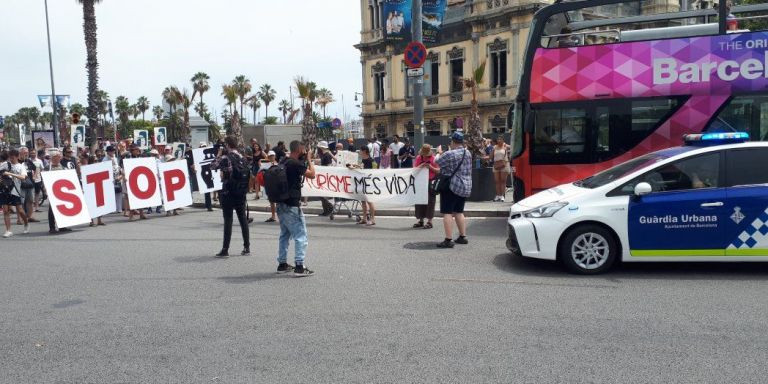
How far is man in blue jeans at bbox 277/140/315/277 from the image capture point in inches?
303

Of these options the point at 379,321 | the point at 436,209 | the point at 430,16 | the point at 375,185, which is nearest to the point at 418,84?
the point at 430,16

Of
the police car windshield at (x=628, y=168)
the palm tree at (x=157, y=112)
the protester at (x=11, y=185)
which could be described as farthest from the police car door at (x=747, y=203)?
the palm tree at (x=157, y=112)

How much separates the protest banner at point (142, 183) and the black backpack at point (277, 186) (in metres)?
7.88

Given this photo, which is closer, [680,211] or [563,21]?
[680,211]

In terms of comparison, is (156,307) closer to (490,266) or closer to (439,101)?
(490,266)

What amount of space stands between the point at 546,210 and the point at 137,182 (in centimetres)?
1034

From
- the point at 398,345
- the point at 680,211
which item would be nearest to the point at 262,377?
the point at 398,345

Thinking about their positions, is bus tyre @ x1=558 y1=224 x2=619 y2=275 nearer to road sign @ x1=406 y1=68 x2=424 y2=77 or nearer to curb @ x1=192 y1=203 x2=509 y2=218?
curb @ x1=192 y1=203 x2=509 y2=218

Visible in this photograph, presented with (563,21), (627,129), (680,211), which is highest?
(563,21)

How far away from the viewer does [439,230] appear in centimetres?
1176

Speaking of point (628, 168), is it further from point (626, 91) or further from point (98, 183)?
point (98, 183)

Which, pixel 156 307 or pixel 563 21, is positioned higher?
pixel 563 21

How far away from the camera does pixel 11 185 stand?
1227cm

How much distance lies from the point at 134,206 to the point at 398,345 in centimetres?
1099
